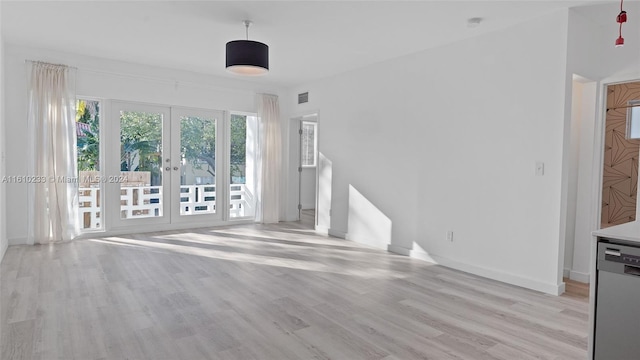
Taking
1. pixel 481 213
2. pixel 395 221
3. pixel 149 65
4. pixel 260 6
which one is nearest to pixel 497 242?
pixel 481 213

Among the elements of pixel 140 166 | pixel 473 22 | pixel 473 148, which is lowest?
pixel 140 166

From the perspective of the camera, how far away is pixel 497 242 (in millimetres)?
4027

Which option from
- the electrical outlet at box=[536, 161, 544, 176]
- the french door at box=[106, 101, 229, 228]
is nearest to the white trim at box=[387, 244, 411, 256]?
the electrical outlet at box=[536, 161, 544, 176]

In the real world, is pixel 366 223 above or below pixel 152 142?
below

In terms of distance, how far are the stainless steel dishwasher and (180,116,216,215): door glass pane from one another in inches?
235

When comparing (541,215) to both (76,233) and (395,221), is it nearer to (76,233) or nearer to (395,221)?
(395,221)

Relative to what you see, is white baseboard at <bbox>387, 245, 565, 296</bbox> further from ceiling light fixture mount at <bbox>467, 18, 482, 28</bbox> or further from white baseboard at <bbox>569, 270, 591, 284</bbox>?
ceiling light fixture mount at <bbox>467, 18, 482, 28</bbox>

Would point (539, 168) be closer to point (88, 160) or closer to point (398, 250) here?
point (398, 250)

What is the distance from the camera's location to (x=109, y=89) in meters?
5.79

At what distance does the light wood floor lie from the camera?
2.47 metres

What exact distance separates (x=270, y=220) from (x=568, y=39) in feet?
17.7

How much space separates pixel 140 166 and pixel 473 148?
4.99m

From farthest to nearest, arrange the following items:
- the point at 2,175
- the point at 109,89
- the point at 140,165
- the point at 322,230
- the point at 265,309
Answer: the point at 322,230 < the point at 140,165 < the point at 109,89 < the point at 2,175 < the point at 265,309

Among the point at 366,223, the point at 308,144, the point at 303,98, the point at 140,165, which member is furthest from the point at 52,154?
the point at 308,144
